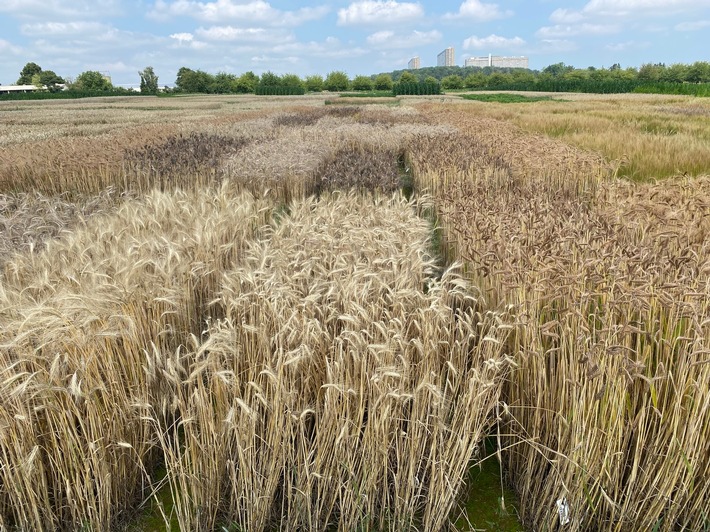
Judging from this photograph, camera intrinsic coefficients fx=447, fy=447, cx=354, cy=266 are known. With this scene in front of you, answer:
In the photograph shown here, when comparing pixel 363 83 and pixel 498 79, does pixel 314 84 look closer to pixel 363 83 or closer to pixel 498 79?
pixel 363 83

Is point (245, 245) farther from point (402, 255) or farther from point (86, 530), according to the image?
point (86, 530)

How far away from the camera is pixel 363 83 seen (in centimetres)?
11688

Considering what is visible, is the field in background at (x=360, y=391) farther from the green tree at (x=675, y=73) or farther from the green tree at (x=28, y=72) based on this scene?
the green tree at (x=28, y=72)

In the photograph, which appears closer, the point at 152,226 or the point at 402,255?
the point at 402,255

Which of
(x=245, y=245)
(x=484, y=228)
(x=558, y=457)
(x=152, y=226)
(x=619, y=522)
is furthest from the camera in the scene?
(x=245, y=245)

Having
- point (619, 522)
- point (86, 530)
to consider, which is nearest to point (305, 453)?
point (86, 530)

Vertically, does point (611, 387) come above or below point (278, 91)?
below

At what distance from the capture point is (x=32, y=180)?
8.93m

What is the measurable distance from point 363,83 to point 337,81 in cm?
765

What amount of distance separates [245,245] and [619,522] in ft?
13.5

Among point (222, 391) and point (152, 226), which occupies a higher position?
point (152, 226)

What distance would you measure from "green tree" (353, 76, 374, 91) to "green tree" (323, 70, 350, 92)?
7.97 ft

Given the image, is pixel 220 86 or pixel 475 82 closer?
pixel 220 86

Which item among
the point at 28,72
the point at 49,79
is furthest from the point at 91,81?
the point at 28,72
